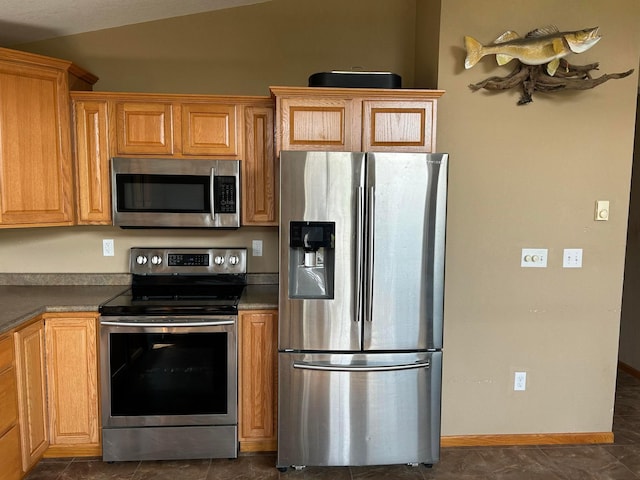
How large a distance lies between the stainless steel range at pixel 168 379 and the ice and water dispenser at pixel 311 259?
400 mm

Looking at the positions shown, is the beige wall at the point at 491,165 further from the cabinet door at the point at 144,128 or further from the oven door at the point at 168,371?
the oven door at the point at 168,371

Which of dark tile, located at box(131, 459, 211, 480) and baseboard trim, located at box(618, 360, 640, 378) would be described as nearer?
dark tile, located at box(131, 459, 211, 480)

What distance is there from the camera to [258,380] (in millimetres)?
2725

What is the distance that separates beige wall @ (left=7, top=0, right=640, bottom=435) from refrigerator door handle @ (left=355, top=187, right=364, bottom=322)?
2.20ft

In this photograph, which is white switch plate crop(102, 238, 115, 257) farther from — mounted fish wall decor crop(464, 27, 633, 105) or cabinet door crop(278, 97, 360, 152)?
mounted fish wall decor crop(464, 27, 633, 105)

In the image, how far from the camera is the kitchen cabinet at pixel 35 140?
256 centimetres

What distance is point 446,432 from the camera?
2.98 m

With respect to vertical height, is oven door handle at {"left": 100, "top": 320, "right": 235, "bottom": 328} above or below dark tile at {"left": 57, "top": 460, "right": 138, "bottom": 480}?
above

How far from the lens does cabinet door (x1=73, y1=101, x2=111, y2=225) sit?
111 inches

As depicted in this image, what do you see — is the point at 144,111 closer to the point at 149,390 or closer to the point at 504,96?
the point at 149,390

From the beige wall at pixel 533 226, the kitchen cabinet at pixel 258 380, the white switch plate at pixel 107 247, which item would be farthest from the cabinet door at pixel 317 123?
the white switch plate at pixel 107 247

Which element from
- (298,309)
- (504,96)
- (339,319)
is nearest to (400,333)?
(339,319)

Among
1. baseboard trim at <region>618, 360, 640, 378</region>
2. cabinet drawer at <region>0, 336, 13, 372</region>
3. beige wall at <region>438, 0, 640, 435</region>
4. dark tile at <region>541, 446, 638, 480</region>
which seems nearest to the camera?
cabinet drawer at <region>0, 336, 13, 372</region>

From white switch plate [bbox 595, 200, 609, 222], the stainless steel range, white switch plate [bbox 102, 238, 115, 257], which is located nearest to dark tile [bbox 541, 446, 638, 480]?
white switch plate [bbox 595, 200, 609, 222]
